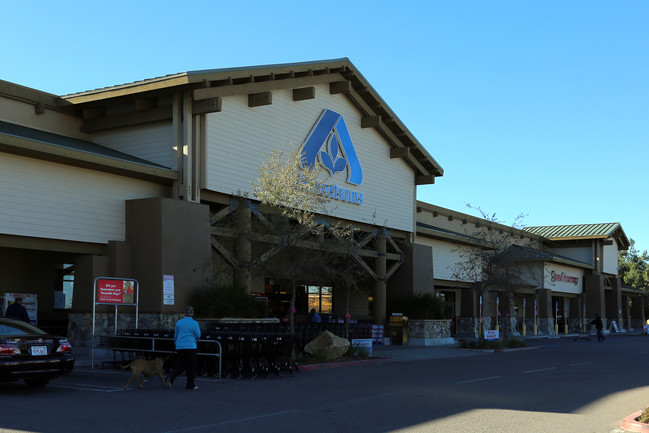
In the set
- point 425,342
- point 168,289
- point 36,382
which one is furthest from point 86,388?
point 425,342

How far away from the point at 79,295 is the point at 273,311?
14083 mm

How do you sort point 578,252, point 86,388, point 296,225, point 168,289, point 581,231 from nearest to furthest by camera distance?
point 86,388 < point 168,289 < point 296,225 < point 581,231 < point 578,252

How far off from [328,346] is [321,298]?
16102 millimetres

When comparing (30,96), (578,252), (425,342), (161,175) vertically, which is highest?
(30,96)

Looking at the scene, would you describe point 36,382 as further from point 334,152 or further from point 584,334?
point 584,334

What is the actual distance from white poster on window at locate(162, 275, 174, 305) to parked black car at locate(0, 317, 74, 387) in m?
8.02

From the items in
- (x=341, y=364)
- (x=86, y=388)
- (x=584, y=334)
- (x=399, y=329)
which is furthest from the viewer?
Result: (x=584, y=334)

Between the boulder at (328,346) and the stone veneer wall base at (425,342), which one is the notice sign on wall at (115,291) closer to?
the boulder at (328,346)

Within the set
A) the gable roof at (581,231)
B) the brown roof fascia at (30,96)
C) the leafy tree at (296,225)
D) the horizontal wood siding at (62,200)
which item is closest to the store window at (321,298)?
the leafy tree at (296,225)

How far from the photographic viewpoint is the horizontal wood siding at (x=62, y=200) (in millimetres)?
19531

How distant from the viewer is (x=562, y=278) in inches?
2170

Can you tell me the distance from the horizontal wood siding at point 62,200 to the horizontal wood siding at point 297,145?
2.84 m

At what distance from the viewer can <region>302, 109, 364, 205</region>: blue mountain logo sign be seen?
28.5m

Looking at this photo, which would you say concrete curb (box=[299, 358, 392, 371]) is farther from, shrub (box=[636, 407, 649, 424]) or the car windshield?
shrub (box=[636, 407, 649, 424])
